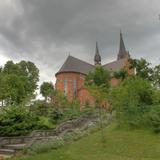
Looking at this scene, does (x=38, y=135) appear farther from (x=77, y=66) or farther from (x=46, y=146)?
(x=77, y=66)

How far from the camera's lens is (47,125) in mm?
21828

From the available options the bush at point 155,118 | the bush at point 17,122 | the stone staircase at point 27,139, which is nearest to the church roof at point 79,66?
the stone staircase at point 27,139

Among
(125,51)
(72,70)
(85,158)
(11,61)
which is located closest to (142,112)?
(85,158)

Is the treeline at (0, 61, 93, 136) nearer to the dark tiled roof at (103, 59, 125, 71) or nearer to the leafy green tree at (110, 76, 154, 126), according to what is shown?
the leafy green tree at (110, 76, 154, 126)

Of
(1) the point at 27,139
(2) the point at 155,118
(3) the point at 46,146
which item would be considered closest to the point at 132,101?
(2) the point at 155,118

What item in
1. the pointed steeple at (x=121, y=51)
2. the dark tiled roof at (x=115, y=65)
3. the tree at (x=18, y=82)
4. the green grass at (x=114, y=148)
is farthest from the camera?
the pointed steeple at (x=121, y=51)

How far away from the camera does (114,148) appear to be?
13648 millimetres

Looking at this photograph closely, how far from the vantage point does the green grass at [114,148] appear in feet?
39.6

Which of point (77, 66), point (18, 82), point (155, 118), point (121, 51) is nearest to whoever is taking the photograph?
point (155, 118)

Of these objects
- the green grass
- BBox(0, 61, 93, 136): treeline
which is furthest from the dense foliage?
BBox(0, 61, 93, 136): treeline

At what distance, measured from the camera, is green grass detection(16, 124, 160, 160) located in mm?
12070

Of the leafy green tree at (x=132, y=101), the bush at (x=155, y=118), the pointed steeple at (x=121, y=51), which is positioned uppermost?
the pointed steeple at (x=121, y=51)

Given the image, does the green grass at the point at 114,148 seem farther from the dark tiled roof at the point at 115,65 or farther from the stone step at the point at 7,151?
the dark tiled roof at the point at 115,65

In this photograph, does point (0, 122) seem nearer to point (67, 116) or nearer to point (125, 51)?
point (67, 116)
